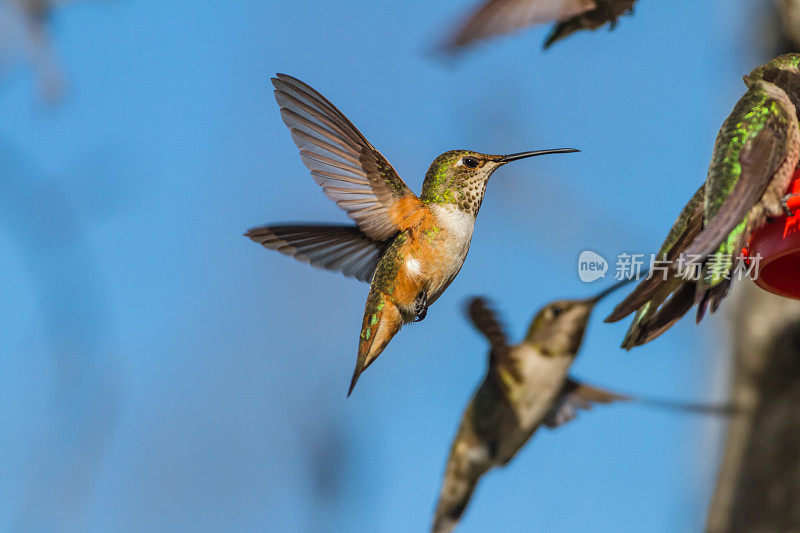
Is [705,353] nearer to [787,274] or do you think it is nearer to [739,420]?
[739,420]

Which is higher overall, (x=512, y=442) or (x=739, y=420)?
(x=739, y=420)

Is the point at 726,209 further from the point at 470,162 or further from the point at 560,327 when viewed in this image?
the point at 560,327

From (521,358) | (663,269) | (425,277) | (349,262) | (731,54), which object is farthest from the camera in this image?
(731,54)

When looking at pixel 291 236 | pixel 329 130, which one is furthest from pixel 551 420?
pixel 329 130

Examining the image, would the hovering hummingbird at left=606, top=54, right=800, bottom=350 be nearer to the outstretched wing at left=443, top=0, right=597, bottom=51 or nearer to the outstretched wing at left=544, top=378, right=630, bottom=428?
the outstretched wing at left=443, top=0, right=597, bottom=51

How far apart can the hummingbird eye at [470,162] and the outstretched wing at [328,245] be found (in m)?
0.44

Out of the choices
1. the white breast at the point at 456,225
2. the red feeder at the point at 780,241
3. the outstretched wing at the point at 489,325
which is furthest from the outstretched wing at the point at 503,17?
the red feeder at the point at 780,241

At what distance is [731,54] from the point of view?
306 inches

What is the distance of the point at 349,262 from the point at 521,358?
2.90 ft

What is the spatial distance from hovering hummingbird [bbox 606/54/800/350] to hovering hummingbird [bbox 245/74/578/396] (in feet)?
1.85

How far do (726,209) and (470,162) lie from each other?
1001 millimetres

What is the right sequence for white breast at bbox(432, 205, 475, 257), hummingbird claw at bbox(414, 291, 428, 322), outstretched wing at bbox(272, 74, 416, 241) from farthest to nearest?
1. hummingbird claw at bbox(414, 291, 428, 322)
2. white breast at bbox(432, 205, 475, 257)
3. outstretched wing at bbox(272, 74, 416, 241)

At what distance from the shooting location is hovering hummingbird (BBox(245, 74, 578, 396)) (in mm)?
2998

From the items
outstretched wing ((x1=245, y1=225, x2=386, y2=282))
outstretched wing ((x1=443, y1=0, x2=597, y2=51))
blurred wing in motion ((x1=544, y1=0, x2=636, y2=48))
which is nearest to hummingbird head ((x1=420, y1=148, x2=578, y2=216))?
outstretched wing ((x1=245, y1=225, x2=386, y2=282))
